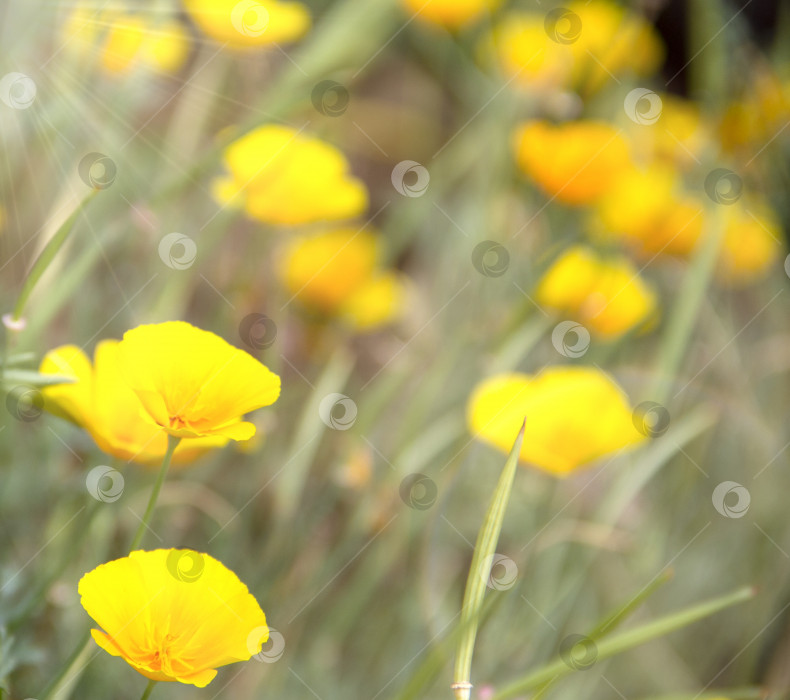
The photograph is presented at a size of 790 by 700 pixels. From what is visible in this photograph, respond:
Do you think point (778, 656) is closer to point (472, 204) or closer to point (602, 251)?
point (602, 251)

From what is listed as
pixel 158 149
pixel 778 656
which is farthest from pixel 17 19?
pixel 778 656

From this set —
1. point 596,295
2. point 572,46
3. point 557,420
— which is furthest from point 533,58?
point 557,420

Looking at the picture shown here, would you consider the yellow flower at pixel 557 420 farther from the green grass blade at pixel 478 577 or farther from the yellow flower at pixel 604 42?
the yellow flower at pixel 604 42

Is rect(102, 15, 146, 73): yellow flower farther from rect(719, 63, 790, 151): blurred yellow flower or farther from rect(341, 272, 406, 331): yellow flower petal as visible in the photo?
rect(719, 63, 790, 151): blurred yellow flower

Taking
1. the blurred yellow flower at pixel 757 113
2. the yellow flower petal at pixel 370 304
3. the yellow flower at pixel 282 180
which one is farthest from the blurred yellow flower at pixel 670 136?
the yellow flower at pixel 282 180

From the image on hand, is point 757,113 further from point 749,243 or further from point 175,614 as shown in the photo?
point 175,614

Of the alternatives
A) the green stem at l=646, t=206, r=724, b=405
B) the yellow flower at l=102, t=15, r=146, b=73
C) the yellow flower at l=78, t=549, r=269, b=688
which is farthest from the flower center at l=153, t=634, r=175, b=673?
the yellow flower at l=102, t=15, r=146, b=73
